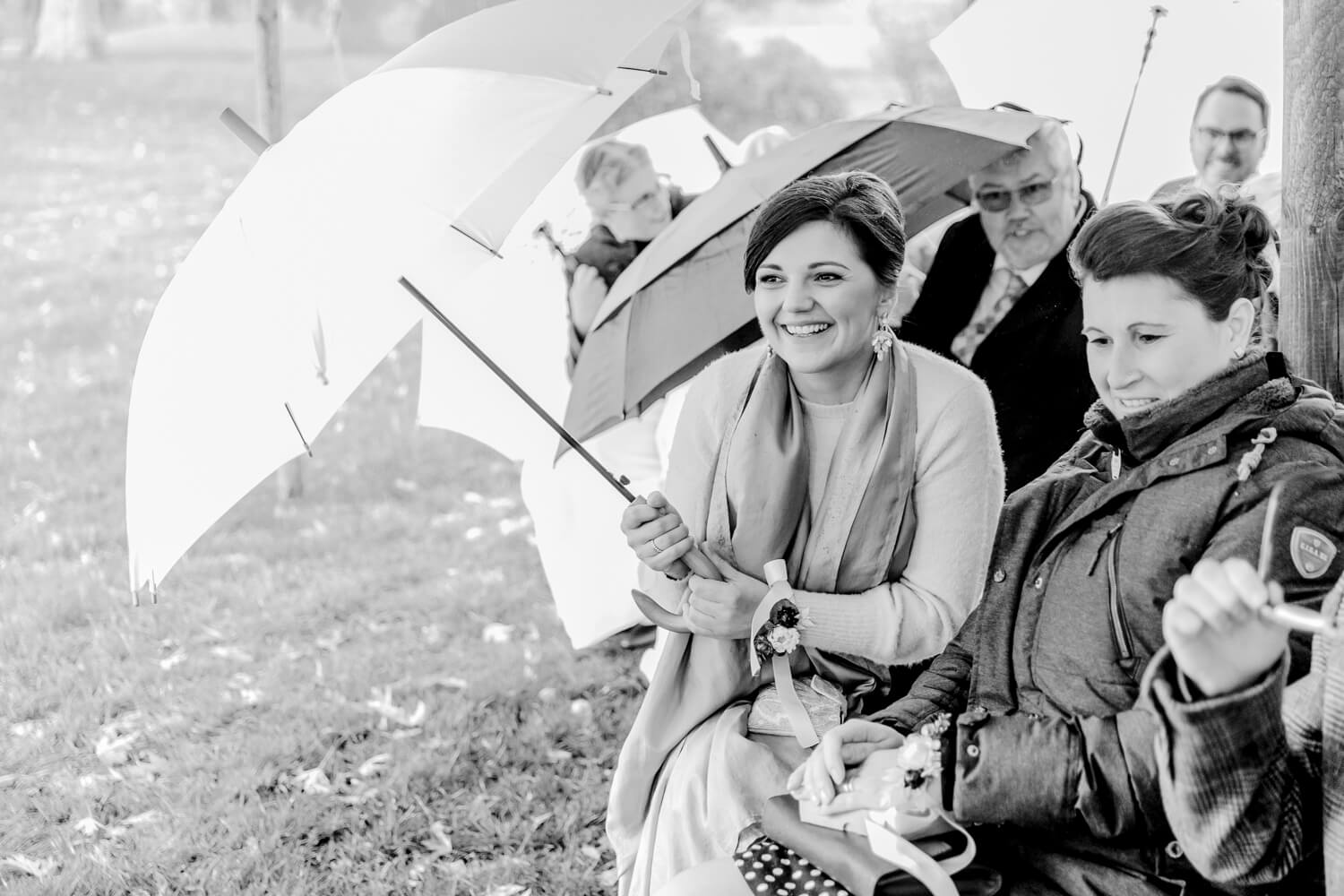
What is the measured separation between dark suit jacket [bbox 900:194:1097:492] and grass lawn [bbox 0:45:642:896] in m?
1.71

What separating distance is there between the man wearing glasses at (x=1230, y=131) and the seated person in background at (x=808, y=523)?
1.87 meters

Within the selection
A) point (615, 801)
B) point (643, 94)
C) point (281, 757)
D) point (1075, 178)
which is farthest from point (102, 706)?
point (643, 94)

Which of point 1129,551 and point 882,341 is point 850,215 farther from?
point 1129,551

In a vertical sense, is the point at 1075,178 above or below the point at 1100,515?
above

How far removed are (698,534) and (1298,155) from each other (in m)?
1.49

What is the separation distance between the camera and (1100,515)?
7.65 feet

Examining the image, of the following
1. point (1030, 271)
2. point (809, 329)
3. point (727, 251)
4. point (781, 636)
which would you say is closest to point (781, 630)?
point (781, 636)

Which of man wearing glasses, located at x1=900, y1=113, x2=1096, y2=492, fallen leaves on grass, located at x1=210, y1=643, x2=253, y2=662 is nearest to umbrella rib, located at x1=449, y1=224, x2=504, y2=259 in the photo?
man wearing glasses, located at x1=900, y1=113, x2=1096, y2=492

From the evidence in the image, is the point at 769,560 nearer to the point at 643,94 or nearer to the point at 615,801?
the point at 615,801

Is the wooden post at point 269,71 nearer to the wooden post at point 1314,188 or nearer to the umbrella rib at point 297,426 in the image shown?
the umbrella rib at point 297,426

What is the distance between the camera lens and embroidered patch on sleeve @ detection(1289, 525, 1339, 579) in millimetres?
2031

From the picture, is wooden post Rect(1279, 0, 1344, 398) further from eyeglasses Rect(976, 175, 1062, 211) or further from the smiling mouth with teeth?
the smiling mouth with teeth

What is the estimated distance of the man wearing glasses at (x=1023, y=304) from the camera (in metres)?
3.41

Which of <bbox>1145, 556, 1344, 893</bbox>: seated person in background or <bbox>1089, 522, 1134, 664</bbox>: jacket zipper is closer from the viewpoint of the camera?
<bbox>1145, 556, 1344, 893</bbox>: seated person in background
